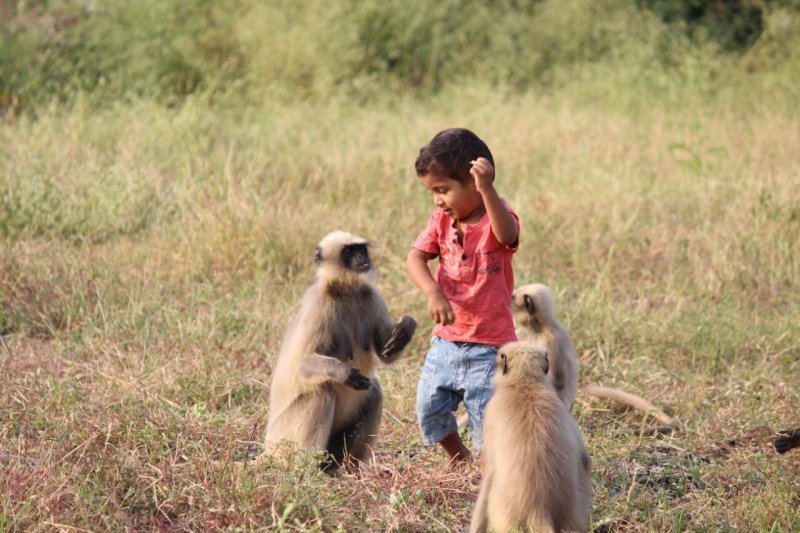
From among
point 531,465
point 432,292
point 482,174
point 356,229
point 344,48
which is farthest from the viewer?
point 344,48

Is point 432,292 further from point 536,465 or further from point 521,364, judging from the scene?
point 536,465

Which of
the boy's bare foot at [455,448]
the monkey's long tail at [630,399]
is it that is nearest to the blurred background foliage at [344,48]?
the monkey's long tail at [630,399]

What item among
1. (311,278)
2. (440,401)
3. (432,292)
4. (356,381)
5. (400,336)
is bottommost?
(311,278)

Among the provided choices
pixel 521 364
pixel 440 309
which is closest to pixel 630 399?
pixel 440 309

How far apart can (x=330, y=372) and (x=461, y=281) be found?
0.63m

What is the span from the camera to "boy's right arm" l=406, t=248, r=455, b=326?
13.4 ft

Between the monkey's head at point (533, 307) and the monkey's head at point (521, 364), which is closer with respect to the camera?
the monkey's head at point (521, 364)

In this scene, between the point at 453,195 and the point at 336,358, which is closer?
the point at 453,195

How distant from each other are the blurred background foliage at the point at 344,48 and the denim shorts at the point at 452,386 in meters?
6.53

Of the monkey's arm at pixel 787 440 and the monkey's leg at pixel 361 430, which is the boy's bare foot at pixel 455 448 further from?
the monkey's arm at pixel 787 440

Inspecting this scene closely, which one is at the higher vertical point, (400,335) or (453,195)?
(453,195)

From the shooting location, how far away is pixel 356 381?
420 cm

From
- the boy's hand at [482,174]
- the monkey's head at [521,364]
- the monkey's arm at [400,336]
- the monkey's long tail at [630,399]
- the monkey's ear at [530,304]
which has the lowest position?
the monkey's long tail at [630,399]

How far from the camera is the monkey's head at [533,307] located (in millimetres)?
5164
